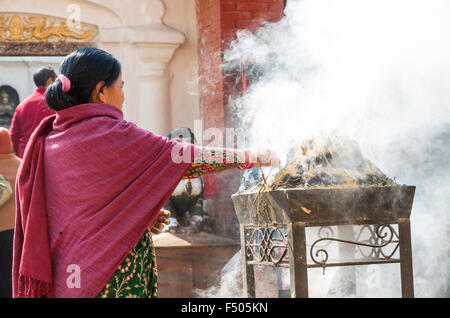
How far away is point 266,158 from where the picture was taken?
8.54ft

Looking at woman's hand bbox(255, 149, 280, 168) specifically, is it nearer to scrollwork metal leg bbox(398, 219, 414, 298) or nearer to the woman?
the woman

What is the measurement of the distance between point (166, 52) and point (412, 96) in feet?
9.54

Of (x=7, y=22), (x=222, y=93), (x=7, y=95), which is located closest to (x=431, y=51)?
(x=222, y=93)

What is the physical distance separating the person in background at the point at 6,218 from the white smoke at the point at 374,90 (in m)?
1.66

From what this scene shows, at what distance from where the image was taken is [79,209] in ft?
7.54

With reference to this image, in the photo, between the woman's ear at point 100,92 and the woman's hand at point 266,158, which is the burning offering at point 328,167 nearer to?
the woman's hand at point 266,158

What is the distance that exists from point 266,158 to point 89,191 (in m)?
0.70

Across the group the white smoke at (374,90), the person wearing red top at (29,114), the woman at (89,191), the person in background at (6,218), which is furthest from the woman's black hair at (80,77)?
the person wearing red top at (29,114)

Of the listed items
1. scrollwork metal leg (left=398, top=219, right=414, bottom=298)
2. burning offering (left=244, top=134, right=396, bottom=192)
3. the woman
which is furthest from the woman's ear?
scrollwork metal leg (left=398, top=219, right=414, bottom=298)

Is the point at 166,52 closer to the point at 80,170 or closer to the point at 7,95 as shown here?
the point at 7,95

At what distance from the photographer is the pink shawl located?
2.29 meters

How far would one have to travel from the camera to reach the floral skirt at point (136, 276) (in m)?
2.36

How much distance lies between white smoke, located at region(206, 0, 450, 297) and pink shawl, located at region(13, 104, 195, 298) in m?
1.51

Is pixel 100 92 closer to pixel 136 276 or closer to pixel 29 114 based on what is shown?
pixel 136 276
